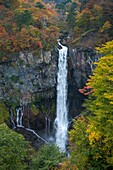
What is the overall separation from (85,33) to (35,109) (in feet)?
33.7

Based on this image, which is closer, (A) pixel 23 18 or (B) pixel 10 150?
(B) pixel 10 150

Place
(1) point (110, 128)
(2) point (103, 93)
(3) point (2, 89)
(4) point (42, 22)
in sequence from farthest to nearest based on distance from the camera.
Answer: (4) point (42, 22) < (3) point (2, 89) < (2) point (103, 93) < (1) point (110, 128)

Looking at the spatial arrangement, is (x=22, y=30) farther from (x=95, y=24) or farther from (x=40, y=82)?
(x=95, y=24)

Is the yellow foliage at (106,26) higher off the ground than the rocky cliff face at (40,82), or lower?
higher

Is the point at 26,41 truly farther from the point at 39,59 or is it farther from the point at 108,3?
the point at 108,3

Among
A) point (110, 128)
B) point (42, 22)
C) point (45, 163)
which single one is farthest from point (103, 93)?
point (42, 22)

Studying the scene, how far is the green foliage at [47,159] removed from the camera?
16594 mm

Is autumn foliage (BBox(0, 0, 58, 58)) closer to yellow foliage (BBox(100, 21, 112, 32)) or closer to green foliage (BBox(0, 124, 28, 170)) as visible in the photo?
yellow foliage (BBox(100, 21, 112, 32))

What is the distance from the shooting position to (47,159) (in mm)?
17359

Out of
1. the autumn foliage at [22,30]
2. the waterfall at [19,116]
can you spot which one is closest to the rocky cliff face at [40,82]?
the waterfall at [19,116]

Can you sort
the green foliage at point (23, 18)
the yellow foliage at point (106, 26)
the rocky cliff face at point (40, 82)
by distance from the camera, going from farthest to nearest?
the green foliage at point (23, 18) → the rocky cliff face at point (40, 82) → the yellow foliage at point (106, 26)

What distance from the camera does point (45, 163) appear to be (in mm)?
16719

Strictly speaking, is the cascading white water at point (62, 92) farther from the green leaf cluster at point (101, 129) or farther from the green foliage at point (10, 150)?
the green leaf cluster at point (101, 129)

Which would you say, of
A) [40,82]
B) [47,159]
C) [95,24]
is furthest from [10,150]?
[95,24]
